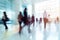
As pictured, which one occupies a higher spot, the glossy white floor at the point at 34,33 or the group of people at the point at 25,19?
the group of people at the point at 25,19

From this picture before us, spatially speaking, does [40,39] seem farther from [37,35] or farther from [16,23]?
[16,23]

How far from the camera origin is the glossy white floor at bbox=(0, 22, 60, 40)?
2.92 ft

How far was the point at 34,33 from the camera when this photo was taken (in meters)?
1.04

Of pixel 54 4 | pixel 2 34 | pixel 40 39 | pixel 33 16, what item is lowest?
pixel 40 39

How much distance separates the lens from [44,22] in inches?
43.7

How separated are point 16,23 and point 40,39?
0.32m

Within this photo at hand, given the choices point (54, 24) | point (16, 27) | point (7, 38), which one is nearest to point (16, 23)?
point (16, 27)

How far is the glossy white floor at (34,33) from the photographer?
889mm

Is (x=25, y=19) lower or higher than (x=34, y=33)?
higher

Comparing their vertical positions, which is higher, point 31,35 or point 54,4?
point 54,4

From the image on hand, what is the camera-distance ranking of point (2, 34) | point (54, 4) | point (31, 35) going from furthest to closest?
point (54, 4), point (31, 35), point (2, 34)

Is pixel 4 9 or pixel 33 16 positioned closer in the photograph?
pixel 4 9

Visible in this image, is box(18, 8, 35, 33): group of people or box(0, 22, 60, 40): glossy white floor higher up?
box(18, 8, 35, 33): group of people

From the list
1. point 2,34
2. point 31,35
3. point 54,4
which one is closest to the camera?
point 2,34
